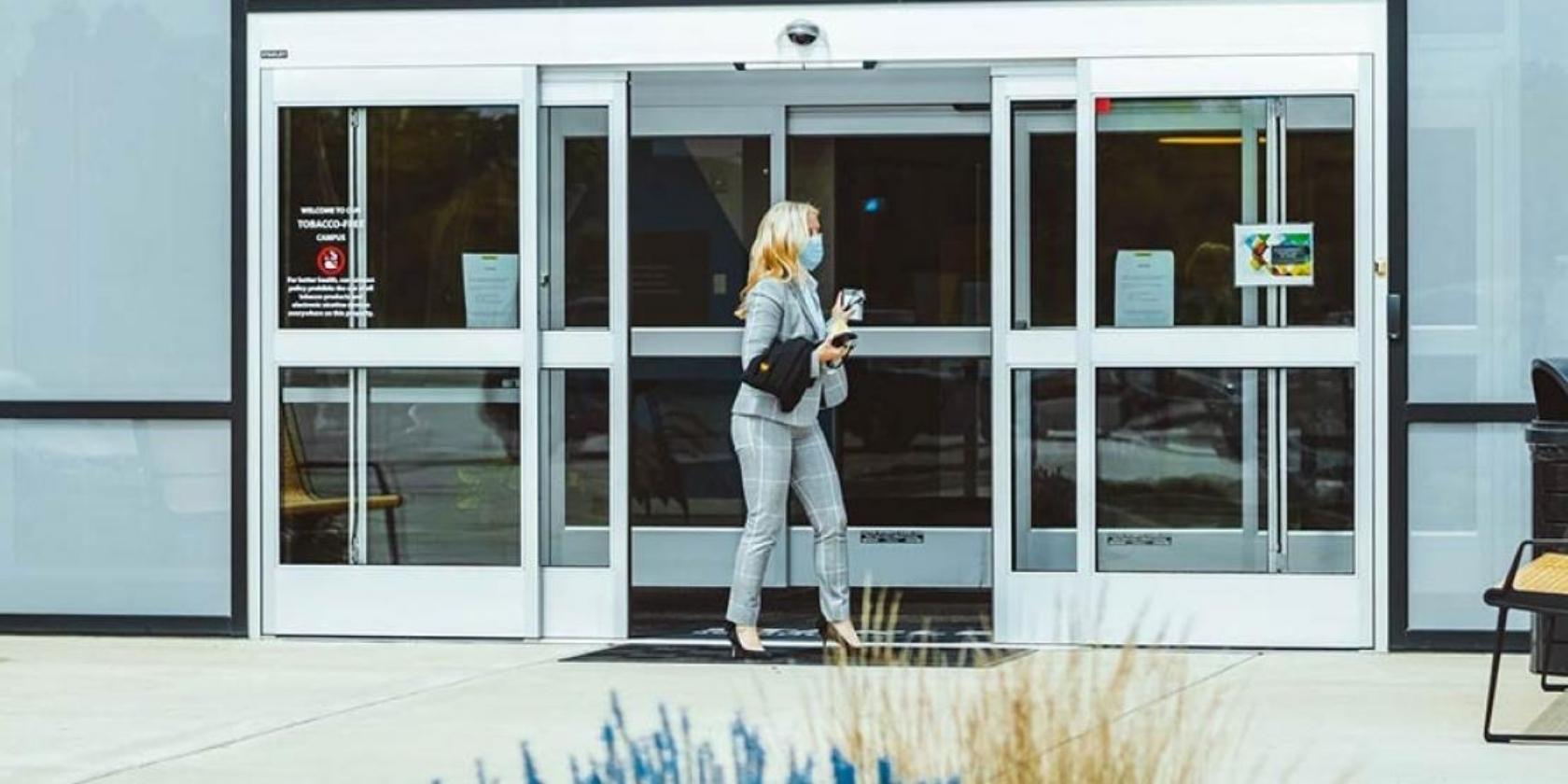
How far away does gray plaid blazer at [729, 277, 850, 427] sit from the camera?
10172 millimetres

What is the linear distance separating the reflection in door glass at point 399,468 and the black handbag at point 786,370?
4.82 feet

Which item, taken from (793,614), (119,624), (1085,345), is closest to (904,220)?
(793,614)

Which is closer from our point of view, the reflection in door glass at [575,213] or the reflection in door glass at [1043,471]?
the reflection in door glass at [1043,471]

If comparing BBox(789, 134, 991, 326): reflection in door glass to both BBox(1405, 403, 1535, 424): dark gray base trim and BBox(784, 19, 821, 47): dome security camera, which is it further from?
BBox(1405, 403, 1535, 424): dark gray base trim

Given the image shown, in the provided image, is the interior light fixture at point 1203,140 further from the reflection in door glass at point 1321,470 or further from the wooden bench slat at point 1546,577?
the wooden bench slat at point 1546,577

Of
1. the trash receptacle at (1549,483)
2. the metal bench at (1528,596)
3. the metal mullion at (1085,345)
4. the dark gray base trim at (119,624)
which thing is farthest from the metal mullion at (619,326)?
the metal bench at (1528,596)

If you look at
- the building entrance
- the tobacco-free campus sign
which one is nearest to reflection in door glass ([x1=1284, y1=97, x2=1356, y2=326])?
the building entrance

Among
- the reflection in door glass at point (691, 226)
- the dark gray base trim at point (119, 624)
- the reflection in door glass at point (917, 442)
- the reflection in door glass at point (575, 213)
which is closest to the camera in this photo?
the reflection in door glass at point (575, 213)

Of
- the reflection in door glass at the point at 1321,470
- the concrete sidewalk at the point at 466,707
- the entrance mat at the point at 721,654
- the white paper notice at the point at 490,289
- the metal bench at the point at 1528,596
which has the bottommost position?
the concrete sidewalk at the point at 466,707

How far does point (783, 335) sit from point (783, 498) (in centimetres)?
64

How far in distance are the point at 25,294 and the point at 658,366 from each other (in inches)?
146

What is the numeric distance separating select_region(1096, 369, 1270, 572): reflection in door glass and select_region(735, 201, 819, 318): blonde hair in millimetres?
1487

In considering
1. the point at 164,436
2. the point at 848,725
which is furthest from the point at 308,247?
the point at 848,725

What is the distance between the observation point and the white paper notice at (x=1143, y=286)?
10.9 m
